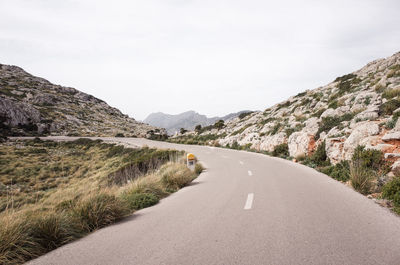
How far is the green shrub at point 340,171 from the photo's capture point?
30.3ft

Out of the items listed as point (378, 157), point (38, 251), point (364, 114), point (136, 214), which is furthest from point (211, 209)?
point (364, 114)

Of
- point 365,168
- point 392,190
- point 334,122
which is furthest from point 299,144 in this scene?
point 392,190

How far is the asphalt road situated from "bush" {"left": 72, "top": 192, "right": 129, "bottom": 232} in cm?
30

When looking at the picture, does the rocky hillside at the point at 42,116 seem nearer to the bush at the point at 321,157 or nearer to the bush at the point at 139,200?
the bush at the point at 139,200

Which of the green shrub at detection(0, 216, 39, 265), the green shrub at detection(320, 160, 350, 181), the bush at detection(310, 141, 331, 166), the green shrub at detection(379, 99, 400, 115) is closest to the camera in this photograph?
the green shrub at detection(0, 216, 39, 265)

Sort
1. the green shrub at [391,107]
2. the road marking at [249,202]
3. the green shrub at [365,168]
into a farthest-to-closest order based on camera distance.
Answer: the green shrub at [391,107] → the green shrub at [365,168] → the road marking at [249,202]

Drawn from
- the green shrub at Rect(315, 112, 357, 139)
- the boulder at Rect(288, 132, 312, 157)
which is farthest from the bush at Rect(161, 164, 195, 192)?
the green shrub at Rect(315, 112, 357, 139)

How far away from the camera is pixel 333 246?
3.58 m

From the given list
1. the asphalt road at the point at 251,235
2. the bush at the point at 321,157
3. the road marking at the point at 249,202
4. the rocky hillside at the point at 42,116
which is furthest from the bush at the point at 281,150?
the rocky hillside at the point at 42,116

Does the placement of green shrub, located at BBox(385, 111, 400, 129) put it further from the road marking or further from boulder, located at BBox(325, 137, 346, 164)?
the road marking

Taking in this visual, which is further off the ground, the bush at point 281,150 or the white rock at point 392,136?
the white rock at point 392,136

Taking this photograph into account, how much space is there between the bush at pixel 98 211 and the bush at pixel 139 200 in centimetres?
92

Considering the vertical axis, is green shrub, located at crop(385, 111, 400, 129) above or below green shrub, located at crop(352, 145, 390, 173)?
above

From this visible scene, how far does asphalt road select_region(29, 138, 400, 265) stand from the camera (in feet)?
11.0
